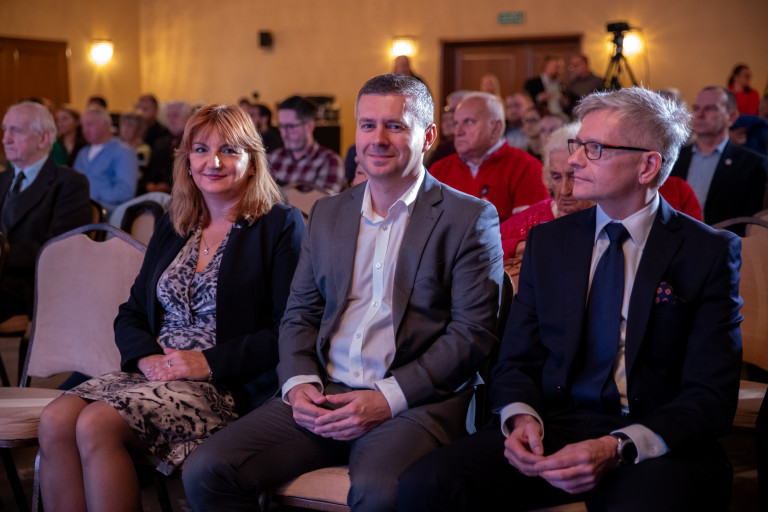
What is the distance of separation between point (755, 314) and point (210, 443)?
1639 millimetres

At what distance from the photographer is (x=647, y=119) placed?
1.77m

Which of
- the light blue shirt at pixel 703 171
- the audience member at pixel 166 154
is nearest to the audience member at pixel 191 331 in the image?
the light blue shirt at pixel 703 171

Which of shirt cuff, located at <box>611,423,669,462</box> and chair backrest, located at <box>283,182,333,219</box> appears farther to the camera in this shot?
chair backrest, located at <box>283,182,333,219</box>

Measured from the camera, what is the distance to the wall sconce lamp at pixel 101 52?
453 inches

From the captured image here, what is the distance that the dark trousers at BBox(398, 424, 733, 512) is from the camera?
152 cm

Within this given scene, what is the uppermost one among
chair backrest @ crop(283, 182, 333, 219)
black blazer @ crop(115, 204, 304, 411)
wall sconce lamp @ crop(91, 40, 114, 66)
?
wall sconce lamp @ crop(91, 40, 114, 66)

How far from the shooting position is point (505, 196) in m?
3.75

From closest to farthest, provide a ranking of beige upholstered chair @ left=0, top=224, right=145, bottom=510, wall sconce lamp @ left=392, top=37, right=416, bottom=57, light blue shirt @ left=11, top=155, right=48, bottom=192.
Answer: beige upholstered chair @ left=0, top=224, right=145, bottom=510 < light blue shirt @ left=11, top=155, right=48, bottom=192 < wall sconce lamp @ left=392, top=37, right=416, bottom=57

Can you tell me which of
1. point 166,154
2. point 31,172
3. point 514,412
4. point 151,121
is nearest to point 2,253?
point 31,172

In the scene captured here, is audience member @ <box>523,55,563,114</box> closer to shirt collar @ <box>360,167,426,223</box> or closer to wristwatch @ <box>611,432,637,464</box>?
shirt collar @ <box>360,167,426,223</box>

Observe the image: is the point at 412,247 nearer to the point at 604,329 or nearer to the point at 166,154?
the point at 604,329

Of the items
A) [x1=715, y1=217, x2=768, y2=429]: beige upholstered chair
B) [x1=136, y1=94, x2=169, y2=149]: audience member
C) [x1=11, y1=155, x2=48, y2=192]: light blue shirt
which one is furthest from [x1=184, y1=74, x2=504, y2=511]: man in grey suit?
[x1=136, y1=94, x2=169, y2=149]: audience member

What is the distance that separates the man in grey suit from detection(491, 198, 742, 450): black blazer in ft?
0.45

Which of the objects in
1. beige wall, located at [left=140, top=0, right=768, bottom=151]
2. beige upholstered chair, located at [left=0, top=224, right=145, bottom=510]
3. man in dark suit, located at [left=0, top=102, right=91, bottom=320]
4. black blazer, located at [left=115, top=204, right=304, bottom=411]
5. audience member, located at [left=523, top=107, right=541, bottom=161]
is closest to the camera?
black blazer, located at [left=115, top=204, right=304, bottom=411]
